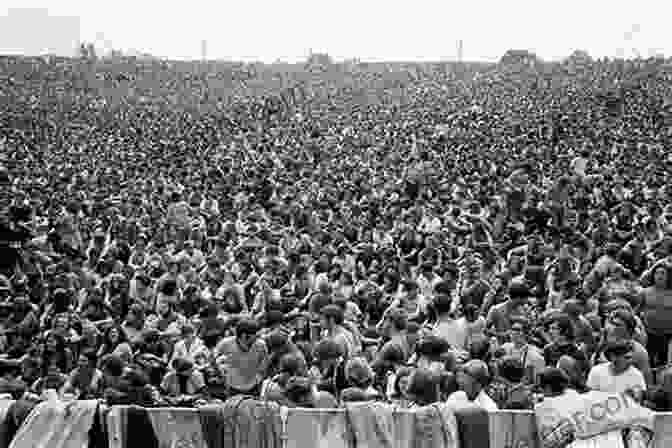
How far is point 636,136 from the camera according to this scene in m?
19.4

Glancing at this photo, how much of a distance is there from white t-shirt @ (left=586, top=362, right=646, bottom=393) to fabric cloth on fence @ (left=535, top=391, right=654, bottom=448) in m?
0.59

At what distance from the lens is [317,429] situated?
4.84 metres

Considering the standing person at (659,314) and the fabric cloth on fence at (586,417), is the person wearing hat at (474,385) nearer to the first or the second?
the fabric cloth on fence at (586,417)

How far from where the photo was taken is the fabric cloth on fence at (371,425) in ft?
15.7

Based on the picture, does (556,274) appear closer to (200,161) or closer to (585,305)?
(585,305)

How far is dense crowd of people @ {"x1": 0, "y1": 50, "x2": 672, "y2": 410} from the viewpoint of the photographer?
6.11 meters

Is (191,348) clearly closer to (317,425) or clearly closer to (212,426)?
(212,426)

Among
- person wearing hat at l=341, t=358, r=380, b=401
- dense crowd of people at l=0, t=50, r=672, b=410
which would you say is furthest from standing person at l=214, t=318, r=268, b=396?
person wearing hat at l=341, t=358, r=380, b=401

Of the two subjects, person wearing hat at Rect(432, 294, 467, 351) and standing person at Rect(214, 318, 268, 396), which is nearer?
standing person at Rect(214, 318, 268, 396)

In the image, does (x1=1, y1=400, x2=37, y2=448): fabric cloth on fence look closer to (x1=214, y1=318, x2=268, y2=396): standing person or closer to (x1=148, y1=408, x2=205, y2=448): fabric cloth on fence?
(x1=148, y1=408, x2=205, y2=448): fabric cloth on fence

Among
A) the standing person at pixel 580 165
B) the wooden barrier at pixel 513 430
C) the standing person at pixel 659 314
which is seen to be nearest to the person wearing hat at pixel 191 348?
the wooden barrier at pixel 513 430

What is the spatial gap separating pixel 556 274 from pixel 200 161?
14.1 metres

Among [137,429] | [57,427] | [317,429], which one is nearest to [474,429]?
[317,429]

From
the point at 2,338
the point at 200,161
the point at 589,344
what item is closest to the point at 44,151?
the point at 200,161
